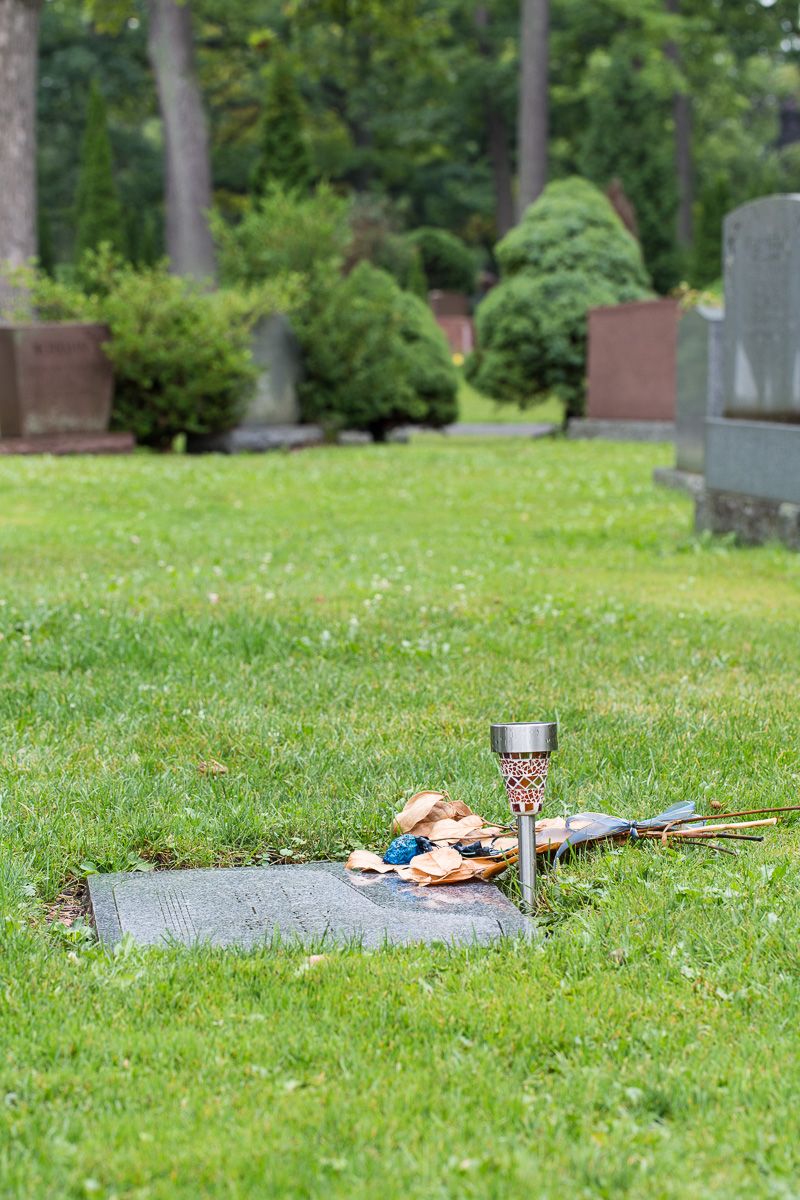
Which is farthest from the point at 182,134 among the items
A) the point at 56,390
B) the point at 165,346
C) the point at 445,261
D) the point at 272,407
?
the point at 445,261

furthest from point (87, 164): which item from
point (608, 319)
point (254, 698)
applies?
point (254, 698)

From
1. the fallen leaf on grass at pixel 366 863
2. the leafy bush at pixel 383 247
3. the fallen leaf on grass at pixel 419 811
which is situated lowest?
the fallen leaf on grass at pixel 366 863

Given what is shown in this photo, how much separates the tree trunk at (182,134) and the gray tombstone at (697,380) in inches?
635

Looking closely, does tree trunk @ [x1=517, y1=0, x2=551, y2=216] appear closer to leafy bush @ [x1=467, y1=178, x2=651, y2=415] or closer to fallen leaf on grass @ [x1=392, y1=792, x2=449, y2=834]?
leafy bush @ [x1=467, y1=178, x2=651, y2=415]

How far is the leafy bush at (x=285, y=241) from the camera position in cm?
1786

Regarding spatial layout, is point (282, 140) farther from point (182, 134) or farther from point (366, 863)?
point (366, 863)

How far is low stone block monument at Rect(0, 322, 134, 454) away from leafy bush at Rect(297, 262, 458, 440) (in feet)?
11.8

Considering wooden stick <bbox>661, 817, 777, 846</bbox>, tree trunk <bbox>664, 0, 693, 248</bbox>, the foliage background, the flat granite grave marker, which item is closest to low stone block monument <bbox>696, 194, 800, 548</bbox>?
wooden stick <bbox>661, 817, 777, 846</bbox>

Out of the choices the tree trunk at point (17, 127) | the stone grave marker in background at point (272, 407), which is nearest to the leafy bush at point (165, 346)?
the stone grave marker in background at point (272, 407)

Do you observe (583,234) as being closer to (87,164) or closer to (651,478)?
(651,478)

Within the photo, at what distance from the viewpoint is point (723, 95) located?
37.9 metres

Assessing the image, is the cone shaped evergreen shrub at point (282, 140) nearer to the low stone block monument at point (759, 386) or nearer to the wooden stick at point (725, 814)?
the low stone block monument at point (759, 386)

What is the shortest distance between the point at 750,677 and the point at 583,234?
61.6ft

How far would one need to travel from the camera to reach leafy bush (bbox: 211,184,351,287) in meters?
17.9
